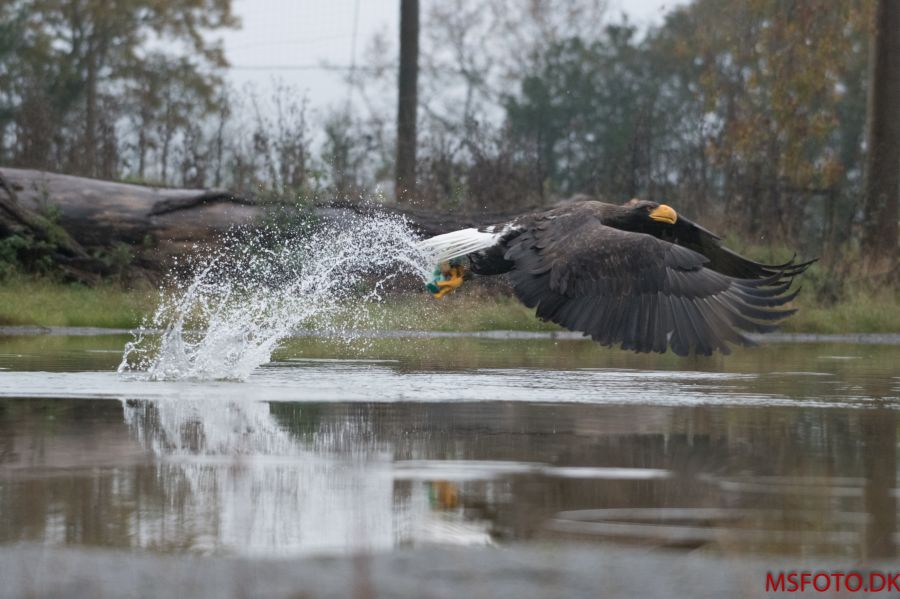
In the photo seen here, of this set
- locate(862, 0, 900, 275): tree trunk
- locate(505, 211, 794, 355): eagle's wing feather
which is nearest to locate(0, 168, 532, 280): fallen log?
locate(862, 0, 900, 275): tree trunk

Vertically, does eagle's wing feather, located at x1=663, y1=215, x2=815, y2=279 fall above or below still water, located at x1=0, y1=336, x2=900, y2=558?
above

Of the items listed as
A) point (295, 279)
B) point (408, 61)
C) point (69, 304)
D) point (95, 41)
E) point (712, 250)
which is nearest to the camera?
point (712, 250)

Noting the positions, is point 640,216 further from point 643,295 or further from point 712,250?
point 643,295

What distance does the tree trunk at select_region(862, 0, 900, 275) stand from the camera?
1952 centimetres

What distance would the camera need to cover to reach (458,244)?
32.2 ft

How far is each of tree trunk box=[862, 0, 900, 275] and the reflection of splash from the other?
14.1 meters

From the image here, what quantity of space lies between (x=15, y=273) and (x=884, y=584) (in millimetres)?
14260

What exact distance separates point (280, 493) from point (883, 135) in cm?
1667

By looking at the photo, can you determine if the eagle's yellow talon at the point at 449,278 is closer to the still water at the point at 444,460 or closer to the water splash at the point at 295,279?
the still water at the point at 444,460

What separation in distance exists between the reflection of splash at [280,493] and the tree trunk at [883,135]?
14115 millimetres

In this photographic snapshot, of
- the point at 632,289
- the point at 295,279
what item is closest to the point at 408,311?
the point at 295,279

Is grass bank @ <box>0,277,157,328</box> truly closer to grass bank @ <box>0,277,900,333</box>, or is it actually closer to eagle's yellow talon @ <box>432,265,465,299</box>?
grass bank @ <box>0,277,900,333</box>

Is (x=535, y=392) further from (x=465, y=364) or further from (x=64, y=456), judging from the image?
(x=64, y=456)

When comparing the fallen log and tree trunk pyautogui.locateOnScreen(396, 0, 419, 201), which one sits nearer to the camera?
the fallen log
